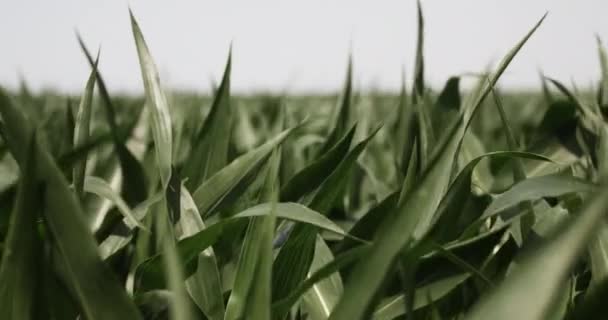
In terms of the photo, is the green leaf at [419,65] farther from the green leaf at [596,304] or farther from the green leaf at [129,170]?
the green leaf at [596,304]

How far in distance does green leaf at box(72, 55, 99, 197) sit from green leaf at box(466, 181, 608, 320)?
0.32m

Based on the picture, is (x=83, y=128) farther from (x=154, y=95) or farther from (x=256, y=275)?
(x=256, y=275)

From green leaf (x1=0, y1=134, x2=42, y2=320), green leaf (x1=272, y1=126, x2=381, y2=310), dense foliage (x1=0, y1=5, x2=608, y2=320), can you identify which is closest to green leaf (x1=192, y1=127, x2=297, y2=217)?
dense foliage (x1=0, y1=5, x2=608, y2=320)

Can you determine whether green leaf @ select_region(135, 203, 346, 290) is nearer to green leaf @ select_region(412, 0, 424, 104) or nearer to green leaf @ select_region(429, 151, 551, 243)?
green leaf @ select_region(429, 151, 551, 243)

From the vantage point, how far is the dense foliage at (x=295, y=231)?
27 centimetres

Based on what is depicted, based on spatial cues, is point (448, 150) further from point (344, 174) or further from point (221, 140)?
point (221, 140)

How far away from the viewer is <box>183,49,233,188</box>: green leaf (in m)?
0.64

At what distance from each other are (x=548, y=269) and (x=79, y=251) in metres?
0.19

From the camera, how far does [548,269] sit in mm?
210

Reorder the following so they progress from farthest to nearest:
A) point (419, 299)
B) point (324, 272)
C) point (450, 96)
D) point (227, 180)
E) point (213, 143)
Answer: point (450, 96)
point (213, 143)
point (227, 180)
point (419, 299)
point (324, 272)

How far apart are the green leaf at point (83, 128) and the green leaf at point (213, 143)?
0.15 metres

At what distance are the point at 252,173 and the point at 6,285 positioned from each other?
0.27 meters

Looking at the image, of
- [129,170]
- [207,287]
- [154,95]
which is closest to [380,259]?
[207,287]

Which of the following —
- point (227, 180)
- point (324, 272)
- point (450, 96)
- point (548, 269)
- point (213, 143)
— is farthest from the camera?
point (450, 96)
